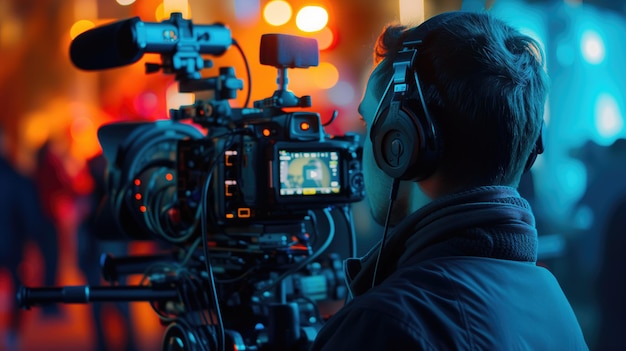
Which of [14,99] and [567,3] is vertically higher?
[567,3]

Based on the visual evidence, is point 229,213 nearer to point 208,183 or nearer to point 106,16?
point 208,183

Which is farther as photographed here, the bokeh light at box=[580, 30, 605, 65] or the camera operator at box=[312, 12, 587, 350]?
the bokeh light at box=[580, 30, 605, 65]

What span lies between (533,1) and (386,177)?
281 cm

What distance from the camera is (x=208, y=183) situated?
4.85 feet

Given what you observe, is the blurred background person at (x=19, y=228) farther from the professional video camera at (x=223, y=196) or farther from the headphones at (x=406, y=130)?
the headphones at (x=406, y=130)

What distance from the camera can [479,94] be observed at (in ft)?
2.60

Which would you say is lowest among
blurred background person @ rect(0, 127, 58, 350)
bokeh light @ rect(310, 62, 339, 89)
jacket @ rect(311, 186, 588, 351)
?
blurred background person @ rect(0, 127, 58, 350)

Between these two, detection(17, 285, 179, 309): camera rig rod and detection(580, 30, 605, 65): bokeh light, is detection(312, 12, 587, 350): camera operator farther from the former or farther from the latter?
detection(580, 30, 605, 65): bokeh light

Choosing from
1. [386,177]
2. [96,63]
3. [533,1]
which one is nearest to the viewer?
[386,177]

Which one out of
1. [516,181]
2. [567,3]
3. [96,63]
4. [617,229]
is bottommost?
[617,229]

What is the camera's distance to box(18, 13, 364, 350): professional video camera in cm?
148

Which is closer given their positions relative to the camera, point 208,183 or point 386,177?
point 386,177

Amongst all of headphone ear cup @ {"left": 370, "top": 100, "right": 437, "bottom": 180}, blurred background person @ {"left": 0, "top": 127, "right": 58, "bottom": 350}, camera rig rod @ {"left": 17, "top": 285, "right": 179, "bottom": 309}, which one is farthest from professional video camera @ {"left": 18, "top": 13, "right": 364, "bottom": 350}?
blurred background person @ {"left": 0, "top": 127, "right": 58, "bottom": 350}

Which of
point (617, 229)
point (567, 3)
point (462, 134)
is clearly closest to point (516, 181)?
point (462, 134)
